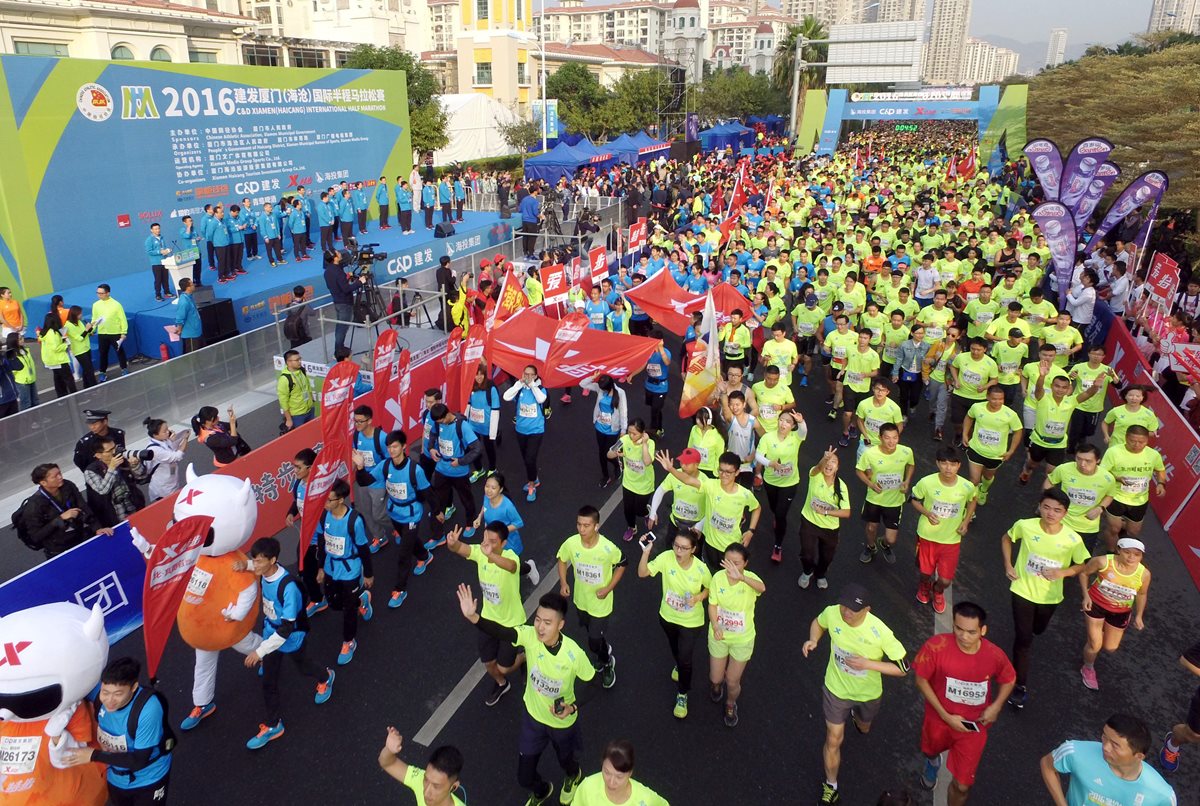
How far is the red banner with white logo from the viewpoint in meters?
9.33

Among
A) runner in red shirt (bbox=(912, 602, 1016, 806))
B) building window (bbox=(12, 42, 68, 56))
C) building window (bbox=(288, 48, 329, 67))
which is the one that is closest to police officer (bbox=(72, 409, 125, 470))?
runner in red shirt (bbox=(912, 602, 1016, 806))

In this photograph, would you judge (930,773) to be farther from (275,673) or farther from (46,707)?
(46,707)

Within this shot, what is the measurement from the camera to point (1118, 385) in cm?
1145

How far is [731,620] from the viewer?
5188 mm

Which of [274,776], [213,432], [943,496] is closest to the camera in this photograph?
[274,776]

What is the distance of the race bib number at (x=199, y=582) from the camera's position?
5.33 metres

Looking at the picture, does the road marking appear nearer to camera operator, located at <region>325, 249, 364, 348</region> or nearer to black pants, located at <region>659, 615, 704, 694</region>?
black pants, located at <region>659, 615, 704, 694</region>

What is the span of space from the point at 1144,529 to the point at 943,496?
383 centimetres

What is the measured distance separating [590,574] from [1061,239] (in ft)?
40.4

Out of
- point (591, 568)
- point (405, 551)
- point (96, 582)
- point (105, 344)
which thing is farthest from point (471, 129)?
point (591, 568)

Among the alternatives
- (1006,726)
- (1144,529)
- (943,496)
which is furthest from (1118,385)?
(1006,726)

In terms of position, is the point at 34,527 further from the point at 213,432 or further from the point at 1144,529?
the point at 1144,529

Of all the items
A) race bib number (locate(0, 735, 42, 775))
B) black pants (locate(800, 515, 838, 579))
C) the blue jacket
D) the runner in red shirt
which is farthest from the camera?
the blue jacket

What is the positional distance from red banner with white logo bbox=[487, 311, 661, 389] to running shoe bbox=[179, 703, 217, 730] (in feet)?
15.8
